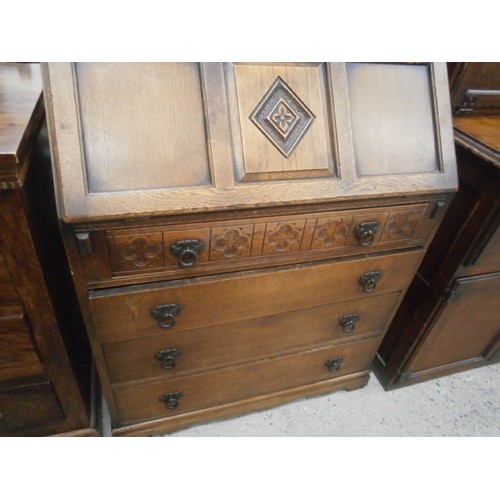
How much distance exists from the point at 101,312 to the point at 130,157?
407 millimetres

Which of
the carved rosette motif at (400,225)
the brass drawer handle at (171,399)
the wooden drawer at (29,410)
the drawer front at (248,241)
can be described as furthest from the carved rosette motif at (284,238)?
the wooden drawer at (29,410)

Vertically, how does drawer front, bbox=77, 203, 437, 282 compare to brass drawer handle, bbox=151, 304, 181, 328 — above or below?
above

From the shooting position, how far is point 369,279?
3.62 ft

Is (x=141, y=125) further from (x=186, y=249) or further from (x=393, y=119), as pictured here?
(x=393, y=119)

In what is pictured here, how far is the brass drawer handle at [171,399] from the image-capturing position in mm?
1224

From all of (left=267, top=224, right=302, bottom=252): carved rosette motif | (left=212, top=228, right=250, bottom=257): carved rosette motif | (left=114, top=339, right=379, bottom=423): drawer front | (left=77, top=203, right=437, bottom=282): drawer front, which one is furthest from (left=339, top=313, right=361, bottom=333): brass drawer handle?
(left=212, top=228, right=250, bottom=257): carved rosette motif

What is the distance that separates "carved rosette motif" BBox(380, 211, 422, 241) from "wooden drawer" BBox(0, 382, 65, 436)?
3.62 feet

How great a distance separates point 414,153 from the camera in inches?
37.0

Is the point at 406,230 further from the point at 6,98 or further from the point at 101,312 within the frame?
the point at 6,98

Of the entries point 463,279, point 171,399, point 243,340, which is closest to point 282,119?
point 243,340

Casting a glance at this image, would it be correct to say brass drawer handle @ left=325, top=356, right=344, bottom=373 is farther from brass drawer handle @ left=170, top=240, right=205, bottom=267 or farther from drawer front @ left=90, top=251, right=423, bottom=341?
brass drawer handle @ left=170, top=240, right=205, bottom=267


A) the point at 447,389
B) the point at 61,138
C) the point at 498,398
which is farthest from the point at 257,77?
the point at 498,398

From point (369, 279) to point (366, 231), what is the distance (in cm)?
20

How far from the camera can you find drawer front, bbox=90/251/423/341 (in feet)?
3.00
